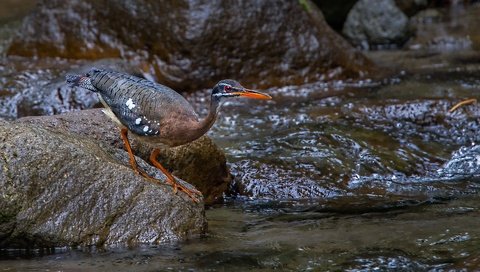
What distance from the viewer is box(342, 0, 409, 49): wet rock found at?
1269 cm

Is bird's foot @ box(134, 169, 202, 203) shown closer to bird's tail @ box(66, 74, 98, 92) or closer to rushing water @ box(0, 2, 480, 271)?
rushing water @ box(0, 2, 480, 271)

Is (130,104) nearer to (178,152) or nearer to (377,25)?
(178,152)

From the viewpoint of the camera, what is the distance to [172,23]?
32.6 ft

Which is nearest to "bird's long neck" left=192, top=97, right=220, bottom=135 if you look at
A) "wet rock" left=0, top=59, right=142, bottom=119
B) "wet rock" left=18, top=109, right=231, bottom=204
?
"wet rock" left=18, top=109, right=231, bottom=204

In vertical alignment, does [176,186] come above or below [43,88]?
below

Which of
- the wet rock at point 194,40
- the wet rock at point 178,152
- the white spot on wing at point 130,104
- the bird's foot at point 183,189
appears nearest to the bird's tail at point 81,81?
the wet rock at point 178,152

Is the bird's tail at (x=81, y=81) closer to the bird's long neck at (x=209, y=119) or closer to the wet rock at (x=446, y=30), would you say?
the bird's long neck at (x=209, y=119)

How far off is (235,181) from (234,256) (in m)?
1.99

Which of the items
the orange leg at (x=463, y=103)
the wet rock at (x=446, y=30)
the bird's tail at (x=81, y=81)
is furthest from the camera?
the wet rock at (x=446, y=30)

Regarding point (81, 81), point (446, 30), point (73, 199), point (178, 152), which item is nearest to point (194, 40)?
point (178, 152)

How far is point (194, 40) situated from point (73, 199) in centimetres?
511

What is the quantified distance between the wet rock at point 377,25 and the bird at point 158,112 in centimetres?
778

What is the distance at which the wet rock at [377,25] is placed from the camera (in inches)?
500

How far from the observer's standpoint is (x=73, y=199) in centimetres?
504
